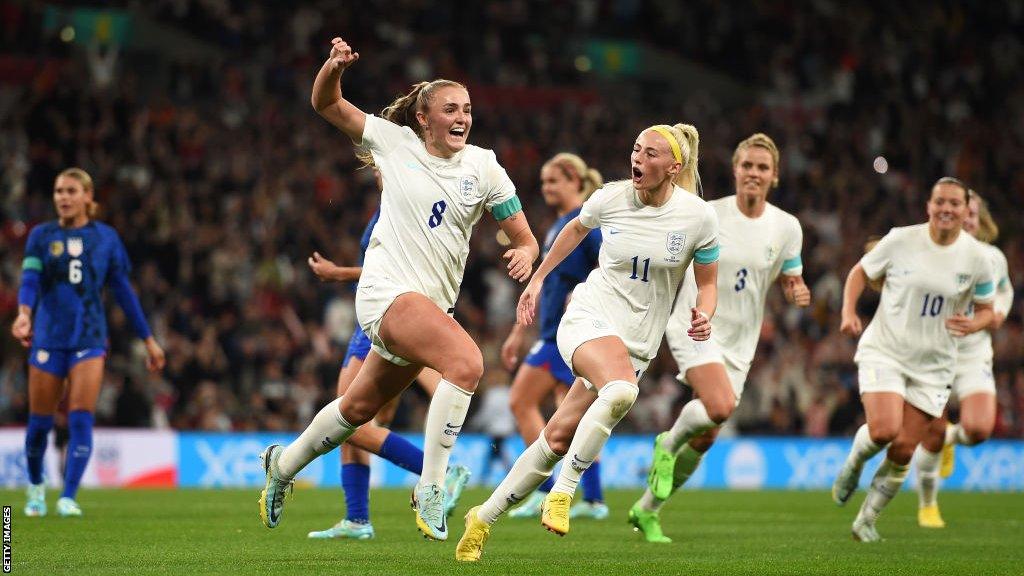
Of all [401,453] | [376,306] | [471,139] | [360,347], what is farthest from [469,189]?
[471,139]

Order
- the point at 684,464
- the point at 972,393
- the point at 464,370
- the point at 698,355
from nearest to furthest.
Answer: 1. the point at 464,370
2. the point at 698,355
3. the point at 684,464
4. the point at 972,393

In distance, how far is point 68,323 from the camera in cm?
1082

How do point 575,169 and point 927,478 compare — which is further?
point 927,478

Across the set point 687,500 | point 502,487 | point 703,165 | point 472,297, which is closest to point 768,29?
point 703,165

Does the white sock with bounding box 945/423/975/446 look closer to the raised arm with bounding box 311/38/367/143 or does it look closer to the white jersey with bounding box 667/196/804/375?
the white jersey with bounding box 667/196/804/375

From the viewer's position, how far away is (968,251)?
10.2 meters

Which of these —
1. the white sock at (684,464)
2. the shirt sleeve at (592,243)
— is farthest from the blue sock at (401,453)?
the shirt sleeve at (592,243)

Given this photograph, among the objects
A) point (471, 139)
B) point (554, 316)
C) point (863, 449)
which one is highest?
point (471, 139)

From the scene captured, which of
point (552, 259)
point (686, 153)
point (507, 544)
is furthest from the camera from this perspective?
point (507, 544)

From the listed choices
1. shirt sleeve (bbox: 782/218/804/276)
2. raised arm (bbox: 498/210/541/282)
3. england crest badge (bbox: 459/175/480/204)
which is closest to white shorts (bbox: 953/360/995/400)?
shirt sleeve (bbox: 782/218/804/276)

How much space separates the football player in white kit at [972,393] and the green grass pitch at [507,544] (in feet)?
1.07

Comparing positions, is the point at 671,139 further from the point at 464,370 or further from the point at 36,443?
the point at 36,443

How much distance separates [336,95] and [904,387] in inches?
199

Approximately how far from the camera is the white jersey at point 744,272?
32.9ft
